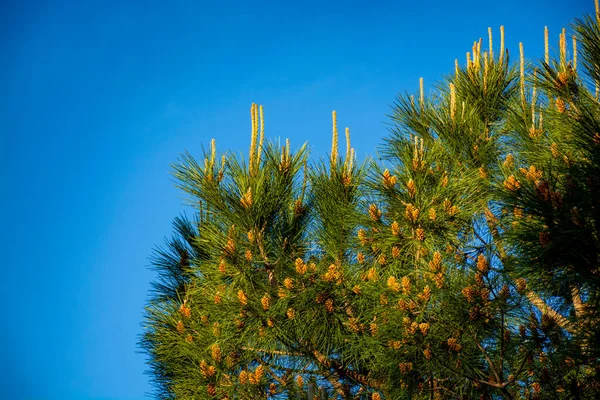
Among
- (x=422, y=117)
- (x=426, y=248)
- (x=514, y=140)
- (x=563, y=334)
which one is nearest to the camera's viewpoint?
(x=563, y=334)

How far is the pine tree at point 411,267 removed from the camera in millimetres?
2562

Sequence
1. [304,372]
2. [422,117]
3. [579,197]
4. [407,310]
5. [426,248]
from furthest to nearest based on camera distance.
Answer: [422,117] → [304,372] → [426,248] → [407,310] → [579,197]

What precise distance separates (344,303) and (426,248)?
490mm

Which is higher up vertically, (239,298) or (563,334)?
(239,298)

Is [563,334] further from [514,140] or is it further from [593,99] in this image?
[514,140]

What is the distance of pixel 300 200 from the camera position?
3.96m

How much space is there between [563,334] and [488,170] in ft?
4.88

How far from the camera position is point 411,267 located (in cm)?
364

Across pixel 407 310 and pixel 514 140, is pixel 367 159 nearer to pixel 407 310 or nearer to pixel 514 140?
pixel 514 140

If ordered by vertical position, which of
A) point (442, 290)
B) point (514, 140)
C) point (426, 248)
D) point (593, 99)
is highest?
point (514, 140)

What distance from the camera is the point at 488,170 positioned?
4027 millimetres

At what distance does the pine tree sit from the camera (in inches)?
101

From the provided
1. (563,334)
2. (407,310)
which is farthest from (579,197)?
(407,310)

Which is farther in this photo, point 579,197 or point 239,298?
point 239,298
